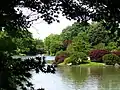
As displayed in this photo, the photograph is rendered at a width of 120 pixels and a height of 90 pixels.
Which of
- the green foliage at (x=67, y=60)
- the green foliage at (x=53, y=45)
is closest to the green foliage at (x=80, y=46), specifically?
the green foliage at (x=67, y=60)

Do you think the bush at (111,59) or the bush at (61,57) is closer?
the bush at (111,59)

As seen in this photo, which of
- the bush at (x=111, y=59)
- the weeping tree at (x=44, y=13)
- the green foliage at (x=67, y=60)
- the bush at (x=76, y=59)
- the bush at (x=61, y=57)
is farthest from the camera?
the bush at (x=61, y=57)

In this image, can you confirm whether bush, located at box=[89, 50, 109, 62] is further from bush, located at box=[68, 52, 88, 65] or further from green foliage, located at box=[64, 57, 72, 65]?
green foliage, located at box=[64, 57, 72, 65]

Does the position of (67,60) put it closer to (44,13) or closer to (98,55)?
(98,55)

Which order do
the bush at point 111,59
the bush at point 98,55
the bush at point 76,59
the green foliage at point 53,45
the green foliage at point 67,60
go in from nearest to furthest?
the bush at point 111,59, the bush at point 76,59, the green foliage at point 67,60, the bush at point 98,55, the green foliage at point 53,45

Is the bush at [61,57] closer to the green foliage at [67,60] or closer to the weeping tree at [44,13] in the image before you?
the green foliage at [67,60]

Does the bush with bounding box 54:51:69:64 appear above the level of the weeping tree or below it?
below

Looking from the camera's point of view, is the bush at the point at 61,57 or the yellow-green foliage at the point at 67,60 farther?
the bush at the point at 61,57

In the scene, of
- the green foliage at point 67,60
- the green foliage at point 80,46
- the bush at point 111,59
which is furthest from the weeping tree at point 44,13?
the green foliage at point 80,46

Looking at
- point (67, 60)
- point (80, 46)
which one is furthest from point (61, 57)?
point (80, 46)

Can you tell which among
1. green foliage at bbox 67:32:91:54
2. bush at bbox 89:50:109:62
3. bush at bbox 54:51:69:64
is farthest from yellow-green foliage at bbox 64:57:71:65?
green foliage at bbox 67:32:91:54

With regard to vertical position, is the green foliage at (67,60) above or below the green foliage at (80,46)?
below

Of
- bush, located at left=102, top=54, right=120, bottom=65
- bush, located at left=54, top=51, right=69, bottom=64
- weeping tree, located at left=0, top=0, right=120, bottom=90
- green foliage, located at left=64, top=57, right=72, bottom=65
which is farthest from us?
bush, located at left=54, top=51, right=69, bottom=64

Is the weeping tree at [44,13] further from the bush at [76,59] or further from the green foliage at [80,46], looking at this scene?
the green foliage at [80,46]
